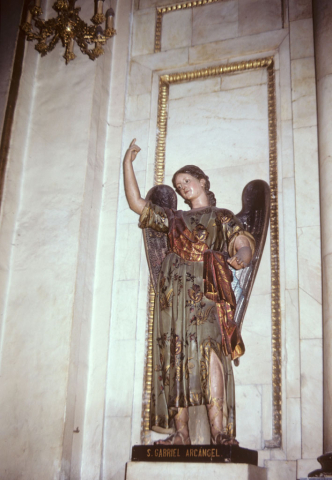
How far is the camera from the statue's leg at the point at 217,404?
3.53 m

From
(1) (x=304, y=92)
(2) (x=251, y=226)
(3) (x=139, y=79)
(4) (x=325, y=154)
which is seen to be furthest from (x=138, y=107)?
(4) (x=325, y=154)

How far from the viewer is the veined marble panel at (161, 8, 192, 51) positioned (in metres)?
5.19

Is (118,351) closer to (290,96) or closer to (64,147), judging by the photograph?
(64,147)

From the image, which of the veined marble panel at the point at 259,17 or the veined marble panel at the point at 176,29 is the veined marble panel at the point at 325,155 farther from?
the veined marble panel at the point at 176,29

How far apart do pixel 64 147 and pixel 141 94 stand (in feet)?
2.91

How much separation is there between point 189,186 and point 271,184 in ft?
2.07

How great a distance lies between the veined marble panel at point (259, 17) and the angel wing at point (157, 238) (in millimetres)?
1578

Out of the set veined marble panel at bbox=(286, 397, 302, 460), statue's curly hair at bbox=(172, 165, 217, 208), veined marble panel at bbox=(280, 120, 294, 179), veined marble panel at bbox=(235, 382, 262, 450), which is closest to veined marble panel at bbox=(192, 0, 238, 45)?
veined marble panel at bbox=(280, 120, 294, 179)

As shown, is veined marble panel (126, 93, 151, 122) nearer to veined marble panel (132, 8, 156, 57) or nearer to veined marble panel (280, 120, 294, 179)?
veined marble panel (132, 8, 156, 57)

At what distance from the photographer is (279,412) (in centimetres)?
384

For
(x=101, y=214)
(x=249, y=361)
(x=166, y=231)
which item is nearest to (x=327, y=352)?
(x=249, y=361)

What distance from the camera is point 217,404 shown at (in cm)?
361

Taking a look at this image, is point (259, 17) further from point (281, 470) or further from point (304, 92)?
point (281, 470)

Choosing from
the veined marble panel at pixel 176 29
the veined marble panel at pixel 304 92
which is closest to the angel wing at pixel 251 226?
the veined marble panel at pixel 304 92
